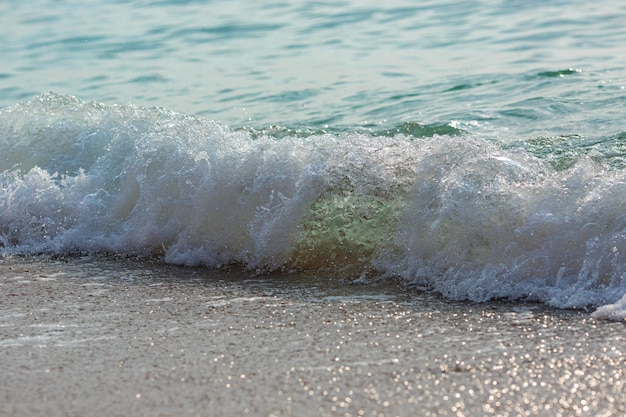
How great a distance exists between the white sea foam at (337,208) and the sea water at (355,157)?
1cm

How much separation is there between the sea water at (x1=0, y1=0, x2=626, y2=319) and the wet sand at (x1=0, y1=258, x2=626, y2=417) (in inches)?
12.9

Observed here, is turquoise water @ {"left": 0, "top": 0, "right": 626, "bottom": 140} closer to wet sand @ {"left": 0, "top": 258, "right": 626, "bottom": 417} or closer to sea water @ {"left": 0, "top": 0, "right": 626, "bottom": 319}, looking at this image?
sea water @ {"left": 0, "top": 0, "right": 626, "bottom": 319}

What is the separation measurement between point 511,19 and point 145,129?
6.63 meters

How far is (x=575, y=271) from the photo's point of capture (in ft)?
13.1

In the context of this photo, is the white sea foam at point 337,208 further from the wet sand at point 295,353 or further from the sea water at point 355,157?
the wet sand at point 295,353

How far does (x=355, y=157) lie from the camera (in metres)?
4.91

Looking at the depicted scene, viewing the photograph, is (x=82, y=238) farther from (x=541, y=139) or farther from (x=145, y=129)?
(x=541, y=139)

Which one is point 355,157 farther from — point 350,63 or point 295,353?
point 350,63

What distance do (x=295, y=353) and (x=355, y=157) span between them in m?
1.76

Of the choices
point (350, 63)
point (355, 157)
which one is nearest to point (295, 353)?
point (355, 157)

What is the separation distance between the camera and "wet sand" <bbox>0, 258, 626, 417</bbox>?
9.50 ft

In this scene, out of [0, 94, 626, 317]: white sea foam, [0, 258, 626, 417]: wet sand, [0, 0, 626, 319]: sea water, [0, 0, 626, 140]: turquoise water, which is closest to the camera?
[0, 258, 626, 417]: wet sand

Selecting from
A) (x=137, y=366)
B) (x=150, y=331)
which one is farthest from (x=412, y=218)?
(x=137, y=366)

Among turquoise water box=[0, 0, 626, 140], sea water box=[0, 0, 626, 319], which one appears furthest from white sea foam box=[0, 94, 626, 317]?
turquoise water box=[0, 0, 626, 140]
